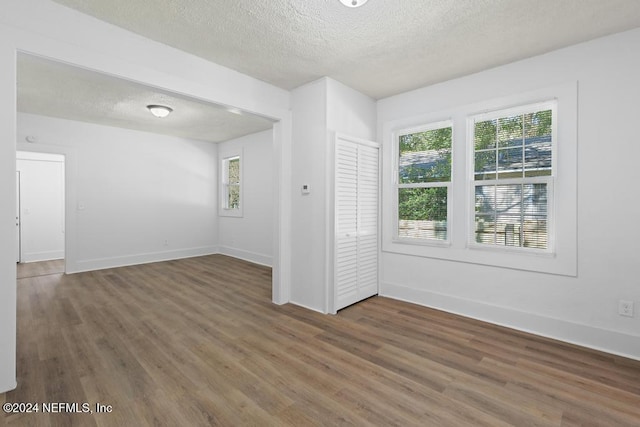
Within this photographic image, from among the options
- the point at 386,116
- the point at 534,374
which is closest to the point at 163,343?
the point at 534,374

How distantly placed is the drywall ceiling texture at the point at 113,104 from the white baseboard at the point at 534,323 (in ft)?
10.1

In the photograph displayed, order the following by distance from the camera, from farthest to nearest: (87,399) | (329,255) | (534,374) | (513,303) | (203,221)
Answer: (203,221) < (329,255) < (513,303) < (534,374) < (87,399)

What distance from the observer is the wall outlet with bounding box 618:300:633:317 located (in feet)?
8.15

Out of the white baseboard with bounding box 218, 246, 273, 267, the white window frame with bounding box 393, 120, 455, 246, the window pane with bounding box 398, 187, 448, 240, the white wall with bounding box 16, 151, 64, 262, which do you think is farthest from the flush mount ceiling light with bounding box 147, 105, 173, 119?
the white wall with bounding box 16, 151, 64, 262

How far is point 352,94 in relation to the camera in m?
3.75

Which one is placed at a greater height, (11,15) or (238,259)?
(11,15)

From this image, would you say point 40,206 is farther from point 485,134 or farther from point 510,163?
point 510,163

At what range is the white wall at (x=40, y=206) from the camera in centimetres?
627

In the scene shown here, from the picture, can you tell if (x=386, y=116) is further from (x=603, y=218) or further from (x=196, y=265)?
(x=196, y=265)

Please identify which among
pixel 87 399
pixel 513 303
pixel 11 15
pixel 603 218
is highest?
pixel 11 15

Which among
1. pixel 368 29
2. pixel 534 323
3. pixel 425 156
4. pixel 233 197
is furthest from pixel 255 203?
pixel 534 323

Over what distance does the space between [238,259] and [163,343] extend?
12.7 ft

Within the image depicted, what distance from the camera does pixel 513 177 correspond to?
9.99 feet

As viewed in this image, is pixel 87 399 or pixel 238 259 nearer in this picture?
pixel 87 399
